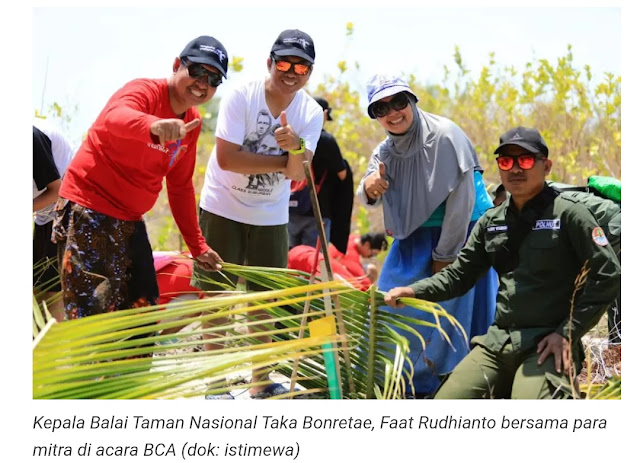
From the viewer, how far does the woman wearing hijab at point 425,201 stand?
13.1ft

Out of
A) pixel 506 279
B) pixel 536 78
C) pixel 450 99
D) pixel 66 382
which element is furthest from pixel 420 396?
pixel 450 99

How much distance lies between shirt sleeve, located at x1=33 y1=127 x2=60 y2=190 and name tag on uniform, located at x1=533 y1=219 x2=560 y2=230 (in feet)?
7.98

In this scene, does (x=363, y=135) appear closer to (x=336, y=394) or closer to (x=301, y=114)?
(x=301, y=114)

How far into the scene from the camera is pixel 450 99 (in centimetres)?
1002

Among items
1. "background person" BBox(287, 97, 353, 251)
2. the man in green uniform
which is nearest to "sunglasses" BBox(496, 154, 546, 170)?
the man in green uniform

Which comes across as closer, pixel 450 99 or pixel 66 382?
pixel 66 382

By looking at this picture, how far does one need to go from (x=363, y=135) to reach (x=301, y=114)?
6.62m

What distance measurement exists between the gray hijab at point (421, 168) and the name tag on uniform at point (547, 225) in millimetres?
786

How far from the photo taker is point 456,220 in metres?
4.00

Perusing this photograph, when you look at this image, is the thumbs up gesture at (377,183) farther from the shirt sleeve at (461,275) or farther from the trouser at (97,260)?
the trouser at (97,260)

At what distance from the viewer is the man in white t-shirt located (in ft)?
13.3

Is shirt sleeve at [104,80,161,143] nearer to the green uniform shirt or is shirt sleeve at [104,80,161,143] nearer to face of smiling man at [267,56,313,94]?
face of smiling man at [267,56,313,94]

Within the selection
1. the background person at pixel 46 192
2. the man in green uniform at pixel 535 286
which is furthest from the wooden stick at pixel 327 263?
the background person at pixel 46 192
